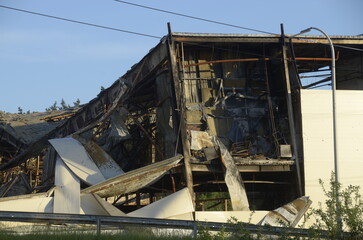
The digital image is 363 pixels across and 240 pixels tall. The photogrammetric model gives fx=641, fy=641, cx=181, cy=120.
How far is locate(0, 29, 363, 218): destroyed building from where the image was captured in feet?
87.2

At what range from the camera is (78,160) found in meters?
25.8

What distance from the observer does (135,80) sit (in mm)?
28297

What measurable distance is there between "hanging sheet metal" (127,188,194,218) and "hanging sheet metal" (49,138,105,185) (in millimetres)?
2769

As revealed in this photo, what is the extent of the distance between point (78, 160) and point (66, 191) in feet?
6.93

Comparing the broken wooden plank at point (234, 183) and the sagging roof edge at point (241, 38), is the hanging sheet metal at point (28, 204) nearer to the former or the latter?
the broken wooden plank at point (234, 183)

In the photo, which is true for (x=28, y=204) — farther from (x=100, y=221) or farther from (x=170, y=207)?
(x=100, y=221)

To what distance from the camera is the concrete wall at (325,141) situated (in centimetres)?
2786

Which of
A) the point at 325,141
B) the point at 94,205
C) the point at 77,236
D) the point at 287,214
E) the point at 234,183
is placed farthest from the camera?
the point at 325,141

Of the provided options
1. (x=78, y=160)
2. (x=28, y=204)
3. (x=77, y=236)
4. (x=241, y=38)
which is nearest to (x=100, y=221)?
(x=77, y=236)

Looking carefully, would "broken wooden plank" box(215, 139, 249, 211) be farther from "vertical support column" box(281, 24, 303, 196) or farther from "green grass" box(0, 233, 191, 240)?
"green grass" box(0, 233, 191, 240)

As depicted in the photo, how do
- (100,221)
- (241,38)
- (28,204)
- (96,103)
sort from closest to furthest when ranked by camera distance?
(100,221), (28,204), (241,38), (96,103)

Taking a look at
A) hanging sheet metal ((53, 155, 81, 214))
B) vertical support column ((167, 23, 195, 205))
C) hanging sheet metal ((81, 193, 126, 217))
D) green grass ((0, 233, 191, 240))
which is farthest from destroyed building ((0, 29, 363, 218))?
green grass ((0, 233, 191, 240))

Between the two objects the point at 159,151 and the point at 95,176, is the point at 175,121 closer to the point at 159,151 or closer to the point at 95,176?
the point at 159,151

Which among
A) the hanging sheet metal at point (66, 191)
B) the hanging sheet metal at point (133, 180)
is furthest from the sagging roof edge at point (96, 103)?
the hanging sheet metal at point (66, 191)
